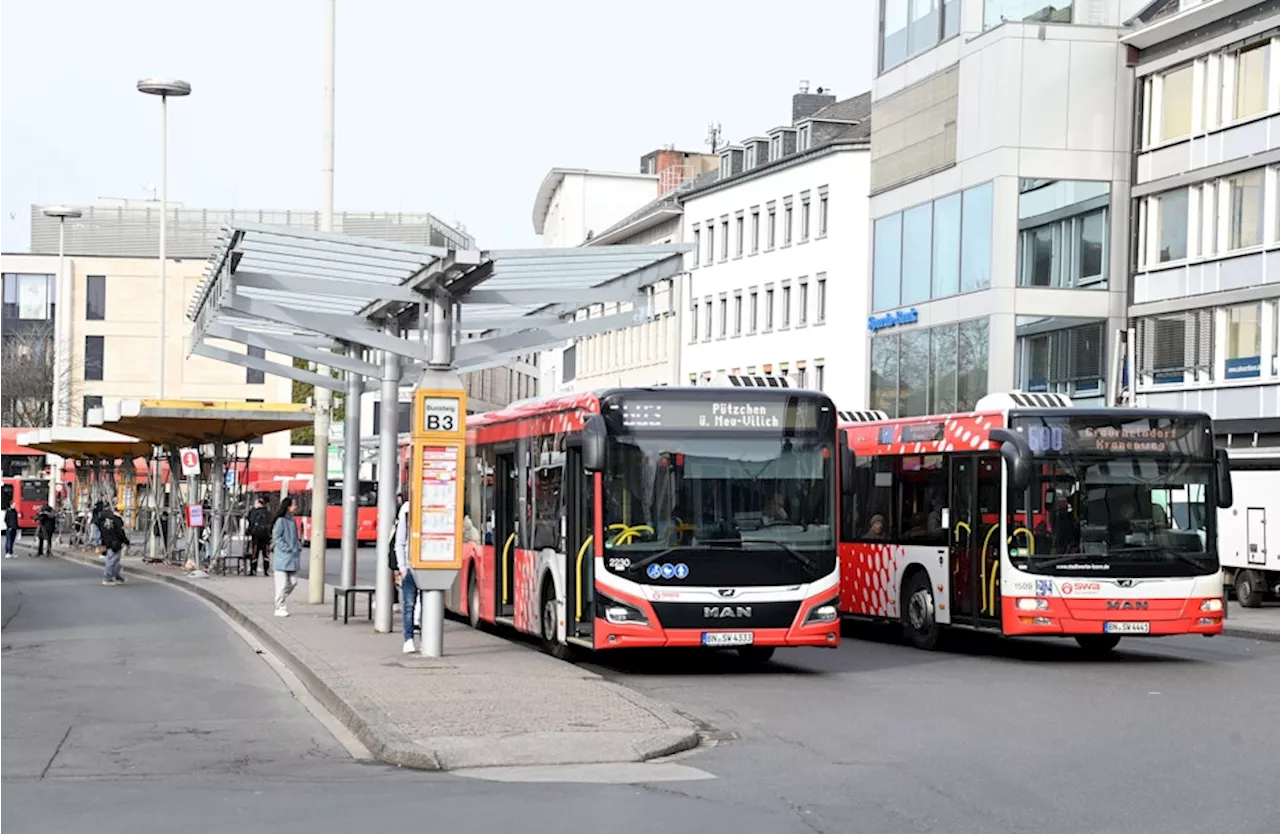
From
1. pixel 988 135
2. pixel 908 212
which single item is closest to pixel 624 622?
pixel 988 135

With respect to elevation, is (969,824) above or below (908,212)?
below

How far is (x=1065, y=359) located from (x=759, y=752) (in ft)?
131

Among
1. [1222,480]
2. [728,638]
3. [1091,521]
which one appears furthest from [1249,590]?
[728,638]

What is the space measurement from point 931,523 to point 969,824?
554 inches

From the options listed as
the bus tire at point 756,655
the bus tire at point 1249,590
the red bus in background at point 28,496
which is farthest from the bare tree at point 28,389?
the bus tire at point 756,655

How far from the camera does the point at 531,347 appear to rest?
2336cm

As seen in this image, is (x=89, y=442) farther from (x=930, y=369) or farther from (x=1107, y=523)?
(x=1107, y=523)

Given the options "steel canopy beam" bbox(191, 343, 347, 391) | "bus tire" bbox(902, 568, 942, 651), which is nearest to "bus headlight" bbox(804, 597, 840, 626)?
Result: "bus tire" bbox(902, 568, 942, 651)

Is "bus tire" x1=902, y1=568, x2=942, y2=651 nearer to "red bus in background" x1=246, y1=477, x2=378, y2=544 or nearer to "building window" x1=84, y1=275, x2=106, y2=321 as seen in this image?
"red bus in background" x1=246, y1=477, x2=378, y2=544

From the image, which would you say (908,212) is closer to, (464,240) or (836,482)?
(836,482)

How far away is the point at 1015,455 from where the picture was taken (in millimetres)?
22062

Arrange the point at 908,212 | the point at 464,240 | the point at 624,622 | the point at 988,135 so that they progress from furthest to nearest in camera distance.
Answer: the point at 464,240 < the point at 908,212 < the point at 988,135 < the point at 624,622

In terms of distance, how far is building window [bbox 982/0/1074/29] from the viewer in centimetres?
5166

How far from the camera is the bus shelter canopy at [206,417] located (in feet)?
143
